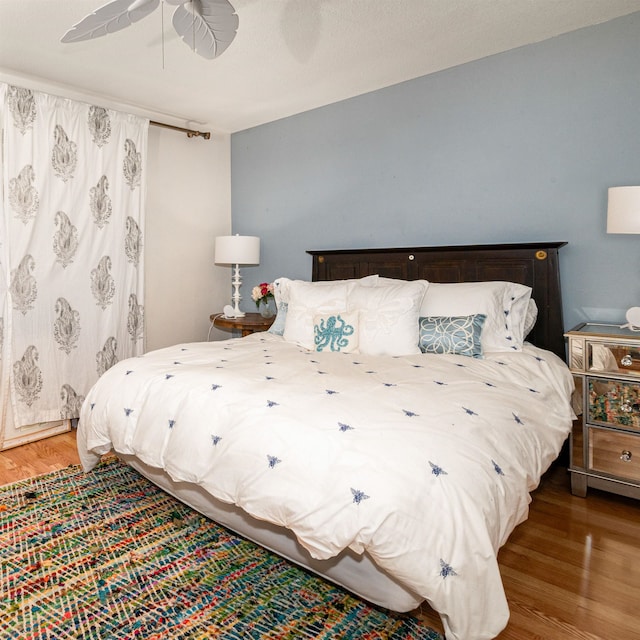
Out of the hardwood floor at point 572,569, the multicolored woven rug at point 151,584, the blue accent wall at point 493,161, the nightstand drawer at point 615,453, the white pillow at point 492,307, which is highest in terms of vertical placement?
the blue accent wall at point 493,161

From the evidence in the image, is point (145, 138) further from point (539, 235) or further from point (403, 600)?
point (403, 600)

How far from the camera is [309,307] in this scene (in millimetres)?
2945

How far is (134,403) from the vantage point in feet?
7.08

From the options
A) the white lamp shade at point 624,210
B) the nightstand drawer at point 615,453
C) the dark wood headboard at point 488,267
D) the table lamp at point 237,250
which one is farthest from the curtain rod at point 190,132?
the nightstand drawer at point 615,453

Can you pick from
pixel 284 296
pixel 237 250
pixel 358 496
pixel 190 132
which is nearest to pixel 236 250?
pixel 237 250

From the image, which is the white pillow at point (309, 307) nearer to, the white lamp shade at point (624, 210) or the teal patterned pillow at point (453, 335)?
the teal patterned pillow at point (453, 335)

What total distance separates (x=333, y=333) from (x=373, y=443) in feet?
4.24

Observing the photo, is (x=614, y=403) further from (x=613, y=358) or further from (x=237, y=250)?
(x=237, y=250)

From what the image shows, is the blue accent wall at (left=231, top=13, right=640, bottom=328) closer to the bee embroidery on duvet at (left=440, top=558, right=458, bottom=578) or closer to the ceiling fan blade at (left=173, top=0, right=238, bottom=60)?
the ceiling fan blade at (left=173, top=0, right=238, bottom=60)

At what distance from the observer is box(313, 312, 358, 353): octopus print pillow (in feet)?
8.68

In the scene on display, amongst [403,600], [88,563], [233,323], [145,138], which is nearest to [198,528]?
[88,563]

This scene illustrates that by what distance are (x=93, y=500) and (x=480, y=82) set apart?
331cm

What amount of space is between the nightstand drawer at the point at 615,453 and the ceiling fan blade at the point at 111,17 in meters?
2.75

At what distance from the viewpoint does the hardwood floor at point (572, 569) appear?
1522 millimetres
